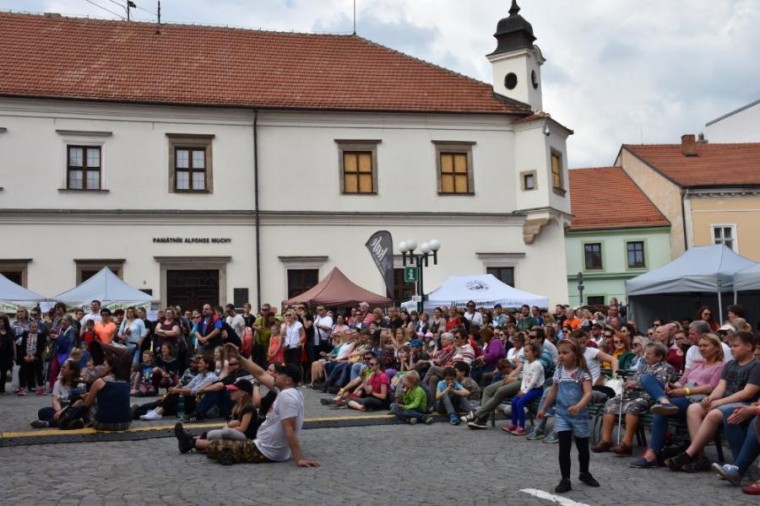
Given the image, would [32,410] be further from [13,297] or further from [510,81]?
[510,81]

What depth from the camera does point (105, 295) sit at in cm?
2277

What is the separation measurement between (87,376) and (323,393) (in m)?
5.99

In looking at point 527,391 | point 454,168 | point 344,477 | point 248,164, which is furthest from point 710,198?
point 344,477

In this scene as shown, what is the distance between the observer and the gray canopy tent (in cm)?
2053

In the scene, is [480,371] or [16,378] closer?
[480,371]

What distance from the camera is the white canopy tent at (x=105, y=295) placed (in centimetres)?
2272

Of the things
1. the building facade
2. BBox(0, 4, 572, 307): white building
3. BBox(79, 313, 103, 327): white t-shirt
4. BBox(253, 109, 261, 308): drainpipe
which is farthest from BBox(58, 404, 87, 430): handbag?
the building facade

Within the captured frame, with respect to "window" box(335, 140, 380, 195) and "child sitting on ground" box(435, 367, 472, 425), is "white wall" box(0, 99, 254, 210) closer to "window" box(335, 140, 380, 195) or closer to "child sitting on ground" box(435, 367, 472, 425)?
"window" box(335, 140, 380, 195)

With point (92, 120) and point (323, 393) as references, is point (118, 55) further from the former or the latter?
point (323, 393)

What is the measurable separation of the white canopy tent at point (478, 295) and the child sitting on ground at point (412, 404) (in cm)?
1044

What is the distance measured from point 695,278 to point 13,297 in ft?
57.3

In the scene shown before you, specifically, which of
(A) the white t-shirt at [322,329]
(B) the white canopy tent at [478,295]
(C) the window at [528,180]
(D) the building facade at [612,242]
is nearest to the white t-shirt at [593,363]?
(A) the white t-shirt at [322,329]

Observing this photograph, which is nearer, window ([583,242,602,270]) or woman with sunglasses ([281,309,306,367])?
woman with sunglasses ([281,309,306,367])

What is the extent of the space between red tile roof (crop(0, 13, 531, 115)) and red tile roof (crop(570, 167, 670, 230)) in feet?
61.8
